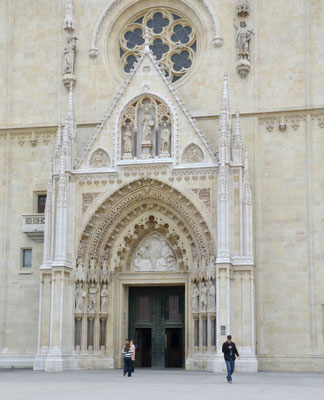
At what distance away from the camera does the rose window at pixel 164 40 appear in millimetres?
33125

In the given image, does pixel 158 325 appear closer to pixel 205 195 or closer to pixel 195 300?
pixel 195 300

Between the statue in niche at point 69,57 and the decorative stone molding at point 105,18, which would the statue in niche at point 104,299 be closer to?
the statue in niche at point 69,57

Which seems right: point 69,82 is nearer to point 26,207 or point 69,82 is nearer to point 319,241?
point 26,207

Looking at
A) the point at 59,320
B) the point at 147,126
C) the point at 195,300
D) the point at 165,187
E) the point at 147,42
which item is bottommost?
the point at 59,320

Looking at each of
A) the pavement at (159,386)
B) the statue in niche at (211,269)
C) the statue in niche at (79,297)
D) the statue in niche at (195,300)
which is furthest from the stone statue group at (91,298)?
the statue in niche at (211,269)

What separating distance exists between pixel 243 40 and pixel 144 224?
8.64 meters

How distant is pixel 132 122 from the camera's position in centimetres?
3095

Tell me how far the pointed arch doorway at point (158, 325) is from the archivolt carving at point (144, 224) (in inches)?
64.5

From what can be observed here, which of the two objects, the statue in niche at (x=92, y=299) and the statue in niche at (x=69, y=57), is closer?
the statue in niche at (x=92, y=299)

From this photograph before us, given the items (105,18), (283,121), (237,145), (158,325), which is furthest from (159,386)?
(105,18)

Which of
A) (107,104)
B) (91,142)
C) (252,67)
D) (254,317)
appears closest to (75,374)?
(254,317)

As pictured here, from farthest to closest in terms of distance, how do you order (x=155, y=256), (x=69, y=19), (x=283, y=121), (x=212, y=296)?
(x=69, y=19)
(x=155, y=256)
(x=283, y=121)
(x=212, y=296)

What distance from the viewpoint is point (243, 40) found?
3148 centimetres

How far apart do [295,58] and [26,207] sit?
13.0 meters
